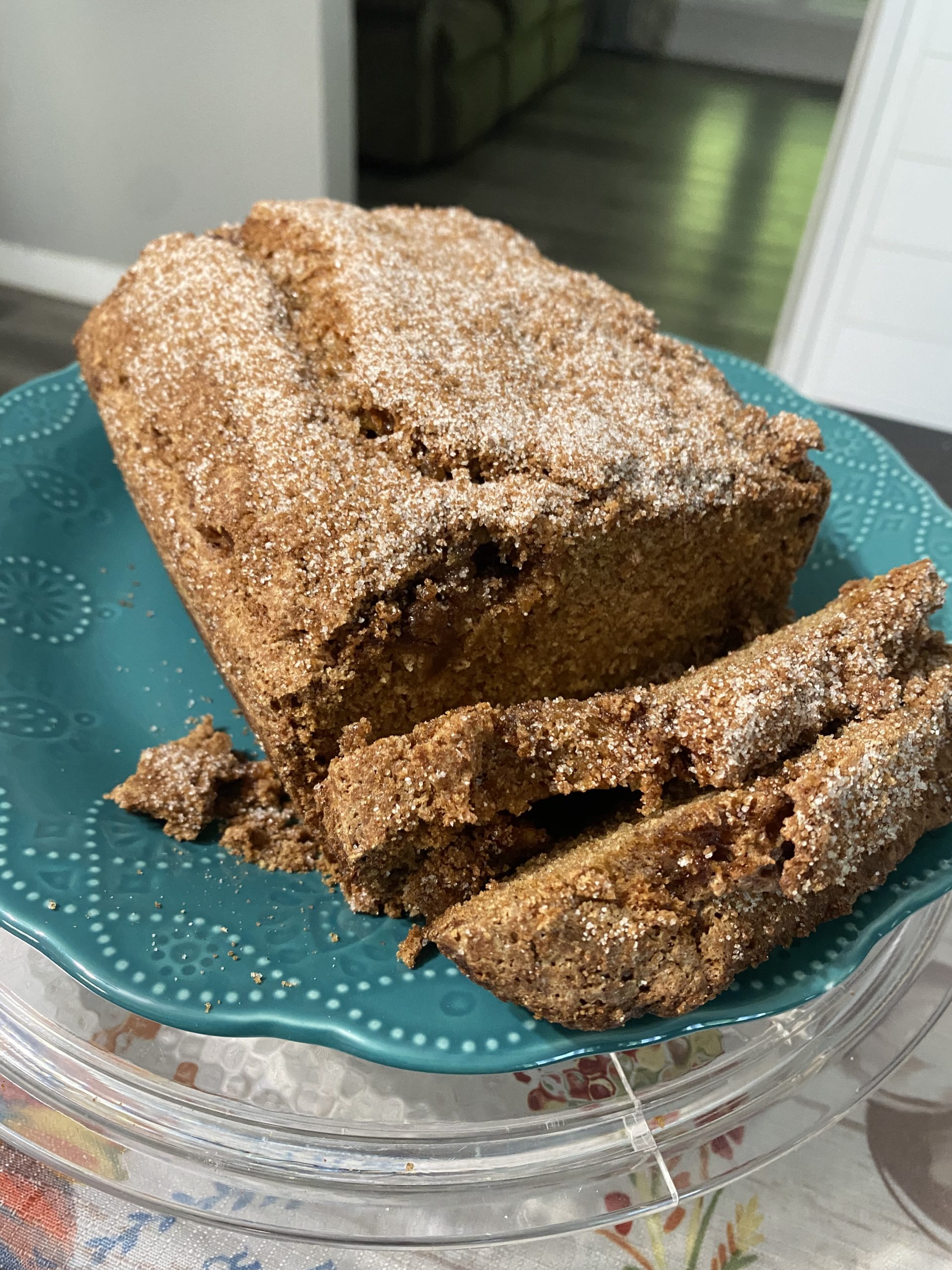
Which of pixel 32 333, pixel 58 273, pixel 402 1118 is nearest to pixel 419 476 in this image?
A: pixel 402 1118

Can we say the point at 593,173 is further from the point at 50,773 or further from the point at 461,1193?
the point at 461,1193

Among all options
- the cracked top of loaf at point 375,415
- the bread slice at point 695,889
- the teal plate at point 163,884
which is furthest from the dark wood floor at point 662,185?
the bread slice at point 695,889

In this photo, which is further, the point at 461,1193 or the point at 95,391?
the point at 95,391

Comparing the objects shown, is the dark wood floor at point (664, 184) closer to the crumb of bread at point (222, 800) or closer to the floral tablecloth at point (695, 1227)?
the crumb of bread at point (222, 800)

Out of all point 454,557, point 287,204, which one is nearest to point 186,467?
point 454,557

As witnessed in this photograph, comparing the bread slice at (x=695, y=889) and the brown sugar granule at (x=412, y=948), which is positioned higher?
the bread slice at (x=695, y=889)

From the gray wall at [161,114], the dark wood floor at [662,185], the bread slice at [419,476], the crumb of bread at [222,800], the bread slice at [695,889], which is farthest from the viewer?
the dark wood floor at [662,185]

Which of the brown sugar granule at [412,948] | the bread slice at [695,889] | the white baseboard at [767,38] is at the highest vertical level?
the white baseboard at [767,38]
